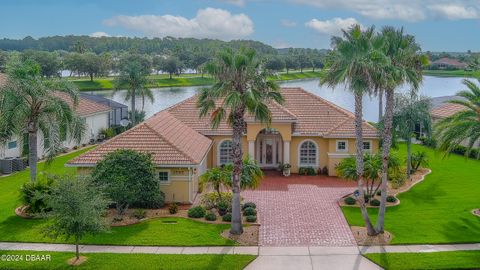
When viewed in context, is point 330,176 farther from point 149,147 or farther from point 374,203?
point 149,147

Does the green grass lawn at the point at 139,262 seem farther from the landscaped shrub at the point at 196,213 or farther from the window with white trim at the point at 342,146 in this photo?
the window with white trim at the point at 342,146

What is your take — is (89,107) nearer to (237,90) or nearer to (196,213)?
(196,213)

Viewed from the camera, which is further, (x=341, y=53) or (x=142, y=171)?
(x=142, y=171)

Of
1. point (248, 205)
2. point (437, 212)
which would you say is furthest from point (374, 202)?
point (248, 205)

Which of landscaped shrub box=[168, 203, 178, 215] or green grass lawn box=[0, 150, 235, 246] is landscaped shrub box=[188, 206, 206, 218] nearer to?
green grass lawn box=[0, 150, 235, 246]

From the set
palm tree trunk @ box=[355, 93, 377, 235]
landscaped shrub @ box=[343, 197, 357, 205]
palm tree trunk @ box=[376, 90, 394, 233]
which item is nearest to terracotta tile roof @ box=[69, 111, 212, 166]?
landscaped shrub @ box=[343, 197, 357, 205]

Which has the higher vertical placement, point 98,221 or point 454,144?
point 454,144

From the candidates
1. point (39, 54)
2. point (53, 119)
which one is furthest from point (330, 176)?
point (39, 54)
